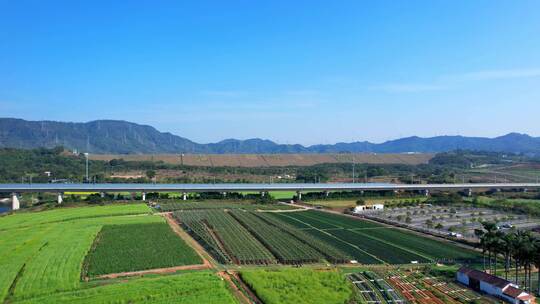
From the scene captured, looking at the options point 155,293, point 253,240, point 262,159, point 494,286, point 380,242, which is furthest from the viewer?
point 262,159

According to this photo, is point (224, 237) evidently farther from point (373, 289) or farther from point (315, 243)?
point (373, 289)

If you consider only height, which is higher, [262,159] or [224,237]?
[262,159]

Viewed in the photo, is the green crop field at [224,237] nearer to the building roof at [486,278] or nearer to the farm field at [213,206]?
the farm field at [213,206]

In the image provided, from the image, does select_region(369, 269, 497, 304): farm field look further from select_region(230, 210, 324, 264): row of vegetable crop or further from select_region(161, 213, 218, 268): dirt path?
select_region(161, 213, 218, 268): dirt path

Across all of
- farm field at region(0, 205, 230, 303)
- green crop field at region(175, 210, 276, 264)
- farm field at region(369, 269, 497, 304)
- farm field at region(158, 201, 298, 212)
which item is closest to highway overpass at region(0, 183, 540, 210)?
farm field at region(158, 201, 298, 212)

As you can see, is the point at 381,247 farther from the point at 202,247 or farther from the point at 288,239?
the point at 202,247

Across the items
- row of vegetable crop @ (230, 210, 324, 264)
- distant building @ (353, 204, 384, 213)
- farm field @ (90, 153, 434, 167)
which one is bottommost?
row of vegetable crop @ (230, 210, 324, 264)

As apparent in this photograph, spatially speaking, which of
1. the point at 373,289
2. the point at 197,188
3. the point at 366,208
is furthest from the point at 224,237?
the point at 197,188
